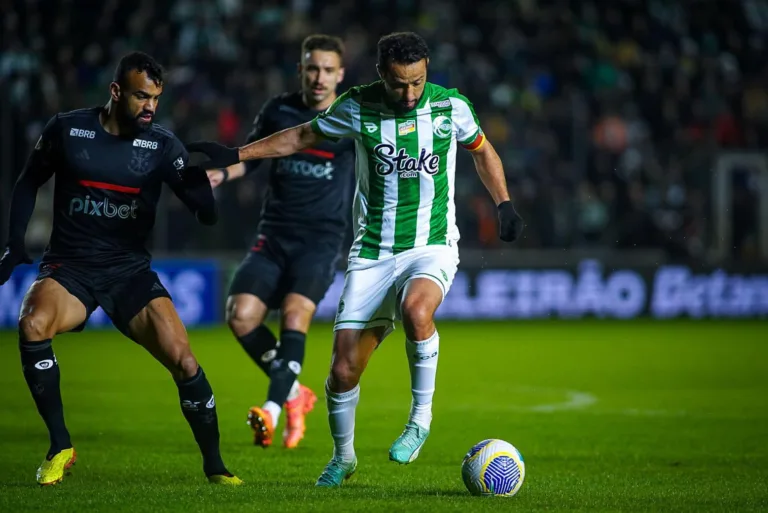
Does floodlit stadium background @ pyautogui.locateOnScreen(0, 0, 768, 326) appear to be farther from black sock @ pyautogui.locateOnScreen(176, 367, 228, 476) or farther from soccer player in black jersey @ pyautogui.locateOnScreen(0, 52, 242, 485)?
black sock @ pyautogui.locateOnScreen(176, 367, 228, 476)

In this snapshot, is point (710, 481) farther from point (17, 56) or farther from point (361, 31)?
point (361, 31)

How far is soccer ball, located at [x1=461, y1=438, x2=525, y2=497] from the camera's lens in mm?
6184

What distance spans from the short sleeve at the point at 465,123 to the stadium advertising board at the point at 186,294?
10739 mm

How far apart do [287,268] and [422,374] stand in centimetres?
255

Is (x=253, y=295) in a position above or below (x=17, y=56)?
below

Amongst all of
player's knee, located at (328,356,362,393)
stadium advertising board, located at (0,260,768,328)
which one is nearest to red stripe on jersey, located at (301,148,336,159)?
player's knee, located at (328,356,362,393)

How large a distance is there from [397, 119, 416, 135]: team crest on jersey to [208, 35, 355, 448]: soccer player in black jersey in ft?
7.23

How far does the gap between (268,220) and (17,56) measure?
32.2 feet

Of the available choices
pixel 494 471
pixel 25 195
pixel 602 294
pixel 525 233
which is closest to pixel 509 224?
pixel 494 471

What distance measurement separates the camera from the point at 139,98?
6.55 metres

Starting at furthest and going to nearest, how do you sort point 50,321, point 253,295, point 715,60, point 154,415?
point 715,60 < point 154,415 < point 253,295 < point 50,321

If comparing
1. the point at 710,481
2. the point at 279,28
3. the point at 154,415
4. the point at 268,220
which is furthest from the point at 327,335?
the point at 710,481

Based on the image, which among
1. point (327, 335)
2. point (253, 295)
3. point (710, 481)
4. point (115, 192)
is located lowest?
point (327, 335)

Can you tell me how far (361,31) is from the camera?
2072cm
